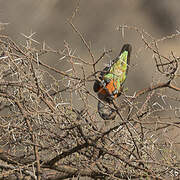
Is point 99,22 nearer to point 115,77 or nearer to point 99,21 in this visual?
point 99,21

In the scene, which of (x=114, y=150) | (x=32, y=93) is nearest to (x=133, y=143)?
(x=114, y=150)

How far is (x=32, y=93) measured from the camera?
1552mm

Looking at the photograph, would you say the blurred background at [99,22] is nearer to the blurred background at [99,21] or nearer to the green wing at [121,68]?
the blurred background at [99,21]

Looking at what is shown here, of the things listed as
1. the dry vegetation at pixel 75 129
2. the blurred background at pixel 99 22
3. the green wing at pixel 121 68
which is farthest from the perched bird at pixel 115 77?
the blurred background at pixel 99 22

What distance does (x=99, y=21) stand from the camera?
6.19m

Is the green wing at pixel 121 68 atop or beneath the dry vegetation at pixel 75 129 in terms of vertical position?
atop

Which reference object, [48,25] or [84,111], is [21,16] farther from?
[84,111]

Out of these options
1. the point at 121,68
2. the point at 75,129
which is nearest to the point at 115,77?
the point at 121,68

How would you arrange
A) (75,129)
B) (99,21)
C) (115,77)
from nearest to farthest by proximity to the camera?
1. (75,129)
2. (115,77)
3. (99,21)

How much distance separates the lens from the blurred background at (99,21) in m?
5.46

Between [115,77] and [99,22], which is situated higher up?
[99,22]

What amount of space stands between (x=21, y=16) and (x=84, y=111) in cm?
433

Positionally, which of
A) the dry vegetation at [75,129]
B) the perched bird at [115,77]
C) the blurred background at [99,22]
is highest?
the blurred background at [99,22]

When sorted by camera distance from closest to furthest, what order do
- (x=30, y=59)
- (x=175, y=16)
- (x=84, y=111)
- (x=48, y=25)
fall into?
(x=30, y=59) → (x=84, y=111) → (x=48, y=25) → (x=175, y=16)
